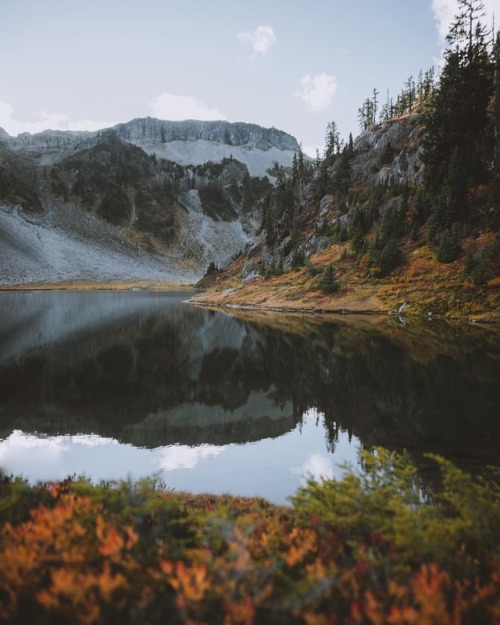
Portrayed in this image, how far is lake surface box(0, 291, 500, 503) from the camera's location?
11570 mm

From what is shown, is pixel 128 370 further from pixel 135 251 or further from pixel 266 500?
pixel 135 251

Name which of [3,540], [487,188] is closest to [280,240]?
[487,188]

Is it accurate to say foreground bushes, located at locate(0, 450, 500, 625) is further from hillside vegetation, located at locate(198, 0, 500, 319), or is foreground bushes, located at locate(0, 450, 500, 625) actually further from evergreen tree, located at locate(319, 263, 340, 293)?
evergreen tree, located at locate(319, 263, 340, 293)

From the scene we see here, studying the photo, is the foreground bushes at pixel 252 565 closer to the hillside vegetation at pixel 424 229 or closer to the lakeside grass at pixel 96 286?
the hillside vegetation at pixel 424 229

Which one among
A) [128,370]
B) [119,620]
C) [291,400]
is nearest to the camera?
[119,620]

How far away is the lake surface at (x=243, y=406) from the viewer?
38.0ft

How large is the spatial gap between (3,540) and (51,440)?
29.9 feet

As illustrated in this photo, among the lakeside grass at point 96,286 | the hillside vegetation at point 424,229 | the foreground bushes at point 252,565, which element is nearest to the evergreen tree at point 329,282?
the hillside vegetation at point 424,229

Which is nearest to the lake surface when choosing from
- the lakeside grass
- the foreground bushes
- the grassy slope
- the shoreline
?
the foreground bushes

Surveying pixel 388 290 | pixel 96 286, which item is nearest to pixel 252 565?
pixel 388 290

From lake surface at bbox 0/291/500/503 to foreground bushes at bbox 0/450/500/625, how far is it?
2.25m

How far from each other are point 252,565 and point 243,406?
13.1 m

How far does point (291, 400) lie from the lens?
17.7 m

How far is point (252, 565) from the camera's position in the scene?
4453 mm
